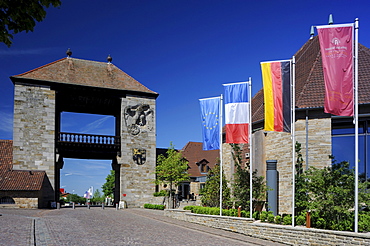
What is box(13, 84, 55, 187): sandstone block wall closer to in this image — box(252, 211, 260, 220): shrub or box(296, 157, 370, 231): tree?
box(252, 211, 260, 220): shrub

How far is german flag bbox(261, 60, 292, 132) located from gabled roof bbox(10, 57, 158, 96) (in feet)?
87.4

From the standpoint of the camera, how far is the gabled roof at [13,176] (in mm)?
34125

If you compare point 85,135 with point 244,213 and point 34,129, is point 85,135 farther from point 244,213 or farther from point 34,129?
point 244,213

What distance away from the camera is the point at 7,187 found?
3366 centimetres

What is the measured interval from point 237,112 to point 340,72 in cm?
679

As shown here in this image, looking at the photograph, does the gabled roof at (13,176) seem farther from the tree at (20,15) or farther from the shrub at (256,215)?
the tree at (20,15)

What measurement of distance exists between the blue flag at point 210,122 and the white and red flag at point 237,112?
165 centimetres

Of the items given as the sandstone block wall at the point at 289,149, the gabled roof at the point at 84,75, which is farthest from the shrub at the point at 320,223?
the gabled roof at the point at 84,75

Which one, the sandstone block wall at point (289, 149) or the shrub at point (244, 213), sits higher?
the sandstone block wall at point (289, 149)

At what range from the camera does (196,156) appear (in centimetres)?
5219

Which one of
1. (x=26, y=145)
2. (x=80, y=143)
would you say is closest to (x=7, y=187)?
(x=26, y=145)

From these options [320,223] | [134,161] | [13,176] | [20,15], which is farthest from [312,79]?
[13,176]

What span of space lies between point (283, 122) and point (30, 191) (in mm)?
25850

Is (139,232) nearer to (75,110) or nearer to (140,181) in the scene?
(140,181)
